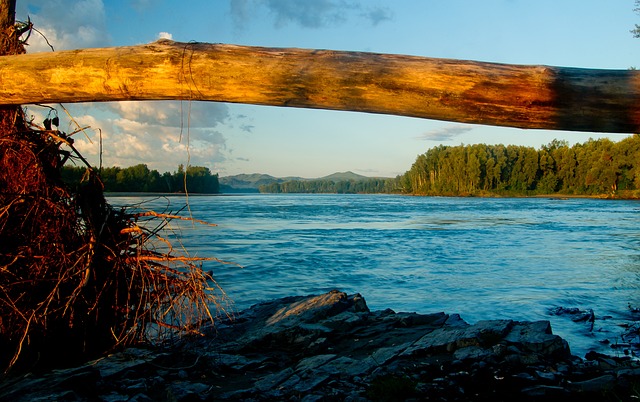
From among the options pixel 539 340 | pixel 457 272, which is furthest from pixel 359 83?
Result: pixel 457 272

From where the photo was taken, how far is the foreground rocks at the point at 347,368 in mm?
4121

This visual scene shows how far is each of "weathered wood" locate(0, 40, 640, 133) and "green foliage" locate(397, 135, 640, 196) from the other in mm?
84959

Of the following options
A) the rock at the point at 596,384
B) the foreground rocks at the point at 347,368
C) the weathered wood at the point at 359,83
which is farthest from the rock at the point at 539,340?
the weathered wood at the point at 359,83

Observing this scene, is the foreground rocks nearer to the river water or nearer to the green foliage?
the river water

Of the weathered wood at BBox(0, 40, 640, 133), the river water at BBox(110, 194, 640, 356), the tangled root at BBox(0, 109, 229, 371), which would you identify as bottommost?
the river water at BBox(110, 194, 640, 356)

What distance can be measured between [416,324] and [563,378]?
8.16 feet

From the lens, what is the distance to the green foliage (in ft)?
268

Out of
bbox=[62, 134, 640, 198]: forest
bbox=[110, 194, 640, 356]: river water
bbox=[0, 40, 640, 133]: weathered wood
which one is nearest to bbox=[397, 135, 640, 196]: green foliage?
bbox=[62, 134, 640, 198]: forest

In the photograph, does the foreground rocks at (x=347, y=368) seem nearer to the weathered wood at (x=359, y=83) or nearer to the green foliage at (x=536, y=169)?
the weathered wood at (x=359, y=83)

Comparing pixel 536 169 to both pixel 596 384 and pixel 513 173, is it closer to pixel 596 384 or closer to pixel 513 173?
pixel 513 173

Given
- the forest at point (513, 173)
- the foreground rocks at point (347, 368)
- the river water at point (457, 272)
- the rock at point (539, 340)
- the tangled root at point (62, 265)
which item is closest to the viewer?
the foreground rocks at point (347, 368)

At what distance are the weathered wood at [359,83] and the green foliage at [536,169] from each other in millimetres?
84959

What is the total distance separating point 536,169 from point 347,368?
4585 inches

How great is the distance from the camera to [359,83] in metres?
2.75
